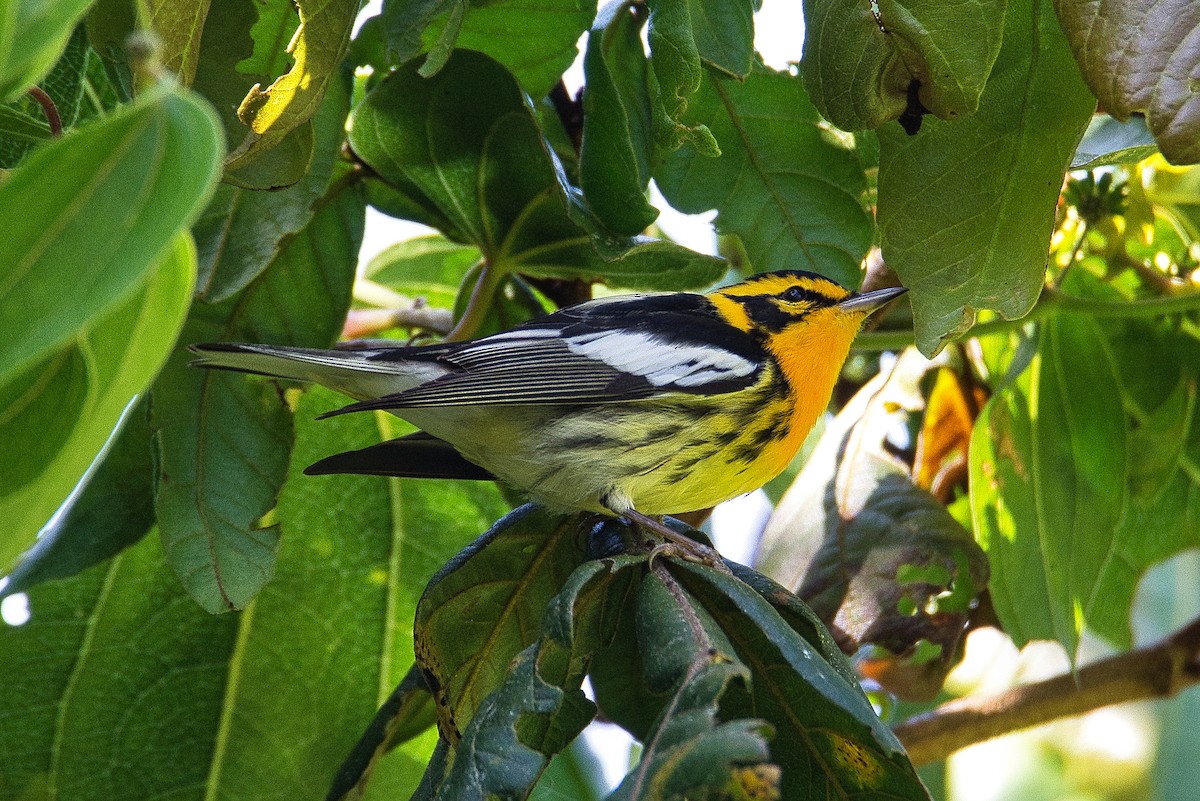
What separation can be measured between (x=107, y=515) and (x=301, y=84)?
3.60ft

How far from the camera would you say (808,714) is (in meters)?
1.66

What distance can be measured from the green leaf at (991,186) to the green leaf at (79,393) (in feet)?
4.10

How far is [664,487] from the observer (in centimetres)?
269

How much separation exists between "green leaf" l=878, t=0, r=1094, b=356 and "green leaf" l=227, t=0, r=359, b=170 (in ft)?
2.83

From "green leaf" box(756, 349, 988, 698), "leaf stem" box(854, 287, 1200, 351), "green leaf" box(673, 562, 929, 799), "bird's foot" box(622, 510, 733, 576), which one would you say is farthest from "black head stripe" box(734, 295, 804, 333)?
"green leaf" box(673, 562, 929, 799)

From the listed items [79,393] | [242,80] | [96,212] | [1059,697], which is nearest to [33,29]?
[96,212]

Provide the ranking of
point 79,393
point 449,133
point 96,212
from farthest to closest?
point 449,133 < point 79,393 < point 96,212

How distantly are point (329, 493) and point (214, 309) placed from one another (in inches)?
26.6

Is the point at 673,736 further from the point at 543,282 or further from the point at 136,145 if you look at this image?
the point at 543,282

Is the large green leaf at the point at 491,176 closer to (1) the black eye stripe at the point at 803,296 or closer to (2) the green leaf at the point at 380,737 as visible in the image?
(1) the black eye stripe at the point at 803,296

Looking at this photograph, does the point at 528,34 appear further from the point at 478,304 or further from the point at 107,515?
the point at 107,515

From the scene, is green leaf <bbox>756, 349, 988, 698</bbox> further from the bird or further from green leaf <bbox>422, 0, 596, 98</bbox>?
green leaf <bbox>422, 0, 596, 98</bbox>

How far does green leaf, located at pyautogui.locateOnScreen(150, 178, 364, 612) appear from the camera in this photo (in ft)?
6.74

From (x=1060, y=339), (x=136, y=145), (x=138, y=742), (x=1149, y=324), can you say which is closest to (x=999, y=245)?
(x=1060, y=339)
